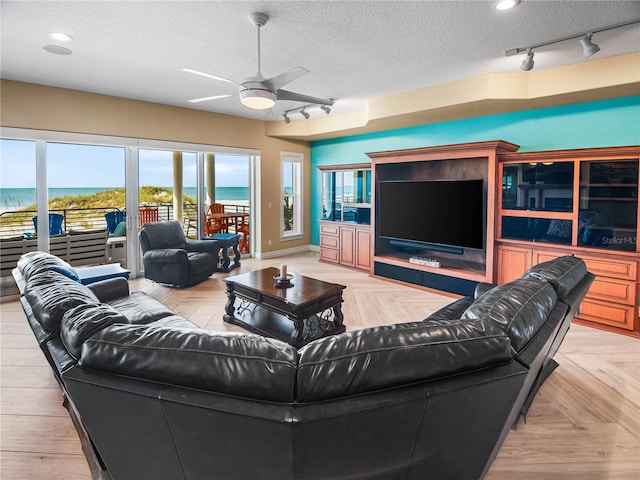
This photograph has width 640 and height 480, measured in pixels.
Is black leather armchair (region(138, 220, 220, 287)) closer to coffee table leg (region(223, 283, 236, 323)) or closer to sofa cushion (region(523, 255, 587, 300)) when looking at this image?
coffee table leg (region(223, 283, 236, 323))

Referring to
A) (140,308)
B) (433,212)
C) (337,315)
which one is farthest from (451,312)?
(433,212)

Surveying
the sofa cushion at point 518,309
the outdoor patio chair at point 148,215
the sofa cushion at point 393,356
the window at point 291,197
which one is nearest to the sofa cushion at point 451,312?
the sofa cushion at point 518,309

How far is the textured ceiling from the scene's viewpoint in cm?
288

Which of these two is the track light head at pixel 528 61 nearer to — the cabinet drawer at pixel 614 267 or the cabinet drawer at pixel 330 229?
the cabinet drawer at pixel 614 267

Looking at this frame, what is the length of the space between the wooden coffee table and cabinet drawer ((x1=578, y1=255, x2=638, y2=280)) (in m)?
2.64

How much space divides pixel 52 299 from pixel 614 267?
183 inches

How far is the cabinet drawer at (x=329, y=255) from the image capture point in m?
7.06

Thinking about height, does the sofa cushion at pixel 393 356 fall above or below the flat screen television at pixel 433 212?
below

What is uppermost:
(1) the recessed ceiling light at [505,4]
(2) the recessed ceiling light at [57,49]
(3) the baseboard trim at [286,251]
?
(2) the recessed ceiling light at [57,49]

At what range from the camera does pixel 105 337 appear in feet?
4.18

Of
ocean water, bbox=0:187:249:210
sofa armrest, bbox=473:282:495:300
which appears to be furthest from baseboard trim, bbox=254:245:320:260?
sofa armrest, bbox=473:282:495:300

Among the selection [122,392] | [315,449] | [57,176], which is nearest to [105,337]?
[122,392]

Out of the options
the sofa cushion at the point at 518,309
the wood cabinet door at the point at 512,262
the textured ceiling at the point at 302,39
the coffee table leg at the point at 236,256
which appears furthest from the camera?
the coffee table leg at the point at 236,256

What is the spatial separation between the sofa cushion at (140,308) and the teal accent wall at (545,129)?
4.80 m
